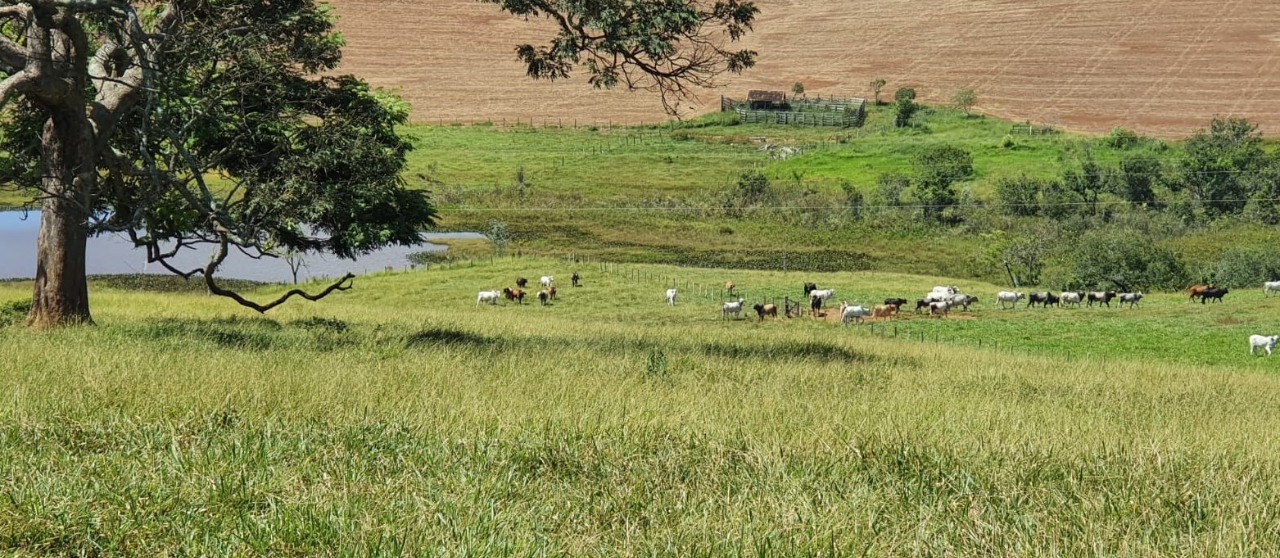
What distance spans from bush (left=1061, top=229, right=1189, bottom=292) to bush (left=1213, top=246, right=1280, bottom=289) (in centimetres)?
204

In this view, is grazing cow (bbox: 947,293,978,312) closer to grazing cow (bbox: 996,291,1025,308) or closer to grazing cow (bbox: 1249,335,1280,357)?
grazing cow (bbox: 996,291,1025,308)

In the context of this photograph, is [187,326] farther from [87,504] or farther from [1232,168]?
[1232,168]

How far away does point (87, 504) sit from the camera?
511cm

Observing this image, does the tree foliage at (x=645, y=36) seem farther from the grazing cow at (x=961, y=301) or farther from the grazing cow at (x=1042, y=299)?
the grazing cow at (x=1042, y=299)

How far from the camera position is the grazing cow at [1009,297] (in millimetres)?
49781

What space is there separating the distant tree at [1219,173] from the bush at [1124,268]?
35032 millimetres

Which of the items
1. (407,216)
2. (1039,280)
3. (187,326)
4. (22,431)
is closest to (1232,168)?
(1039,280)

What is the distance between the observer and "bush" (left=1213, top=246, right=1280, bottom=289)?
6250 centimetres

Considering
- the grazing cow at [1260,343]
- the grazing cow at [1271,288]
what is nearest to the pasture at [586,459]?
the grazing cow at [1260,343]

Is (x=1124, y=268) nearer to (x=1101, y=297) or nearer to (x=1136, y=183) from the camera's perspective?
(x=1101, y=297)

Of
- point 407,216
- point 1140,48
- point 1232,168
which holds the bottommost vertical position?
point 407,216

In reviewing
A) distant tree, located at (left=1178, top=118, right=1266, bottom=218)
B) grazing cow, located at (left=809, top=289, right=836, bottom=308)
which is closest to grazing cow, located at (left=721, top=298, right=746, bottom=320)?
grazing cow, located at (left=809, top=289, right=836, bottom=308)

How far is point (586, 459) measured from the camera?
666 centimetres

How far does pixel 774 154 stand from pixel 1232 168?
41.7m
